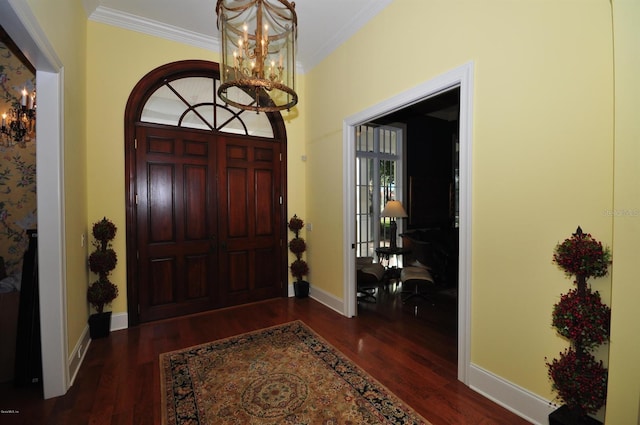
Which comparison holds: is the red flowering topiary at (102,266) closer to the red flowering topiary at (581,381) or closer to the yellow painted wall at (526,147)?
the yellow painted wall at (526,147)

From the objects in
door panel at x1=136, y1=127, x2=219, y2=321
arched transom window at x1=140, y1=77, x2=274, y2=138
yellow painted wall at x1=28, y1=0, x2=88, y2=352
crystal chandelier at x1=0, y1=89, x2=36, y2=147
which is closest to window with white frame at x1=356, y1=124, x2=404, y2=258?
Answer: arched transom window at x1=140, y1=77, x2=274, y2=138

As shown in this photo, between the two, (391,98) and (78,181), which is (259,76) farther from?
(78,181)

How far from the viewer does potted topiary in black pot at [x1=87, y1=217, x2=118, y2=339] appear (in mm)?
3008

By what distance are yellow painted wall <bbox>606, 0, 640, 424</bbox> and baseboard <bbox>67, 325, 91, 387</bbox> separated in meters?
3.60

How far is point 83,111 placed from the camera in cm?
300

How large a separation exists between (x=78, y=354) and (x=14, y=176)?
2056 millimetres

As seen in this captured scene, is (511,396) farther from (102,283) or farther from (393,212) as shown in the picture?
(102,283)

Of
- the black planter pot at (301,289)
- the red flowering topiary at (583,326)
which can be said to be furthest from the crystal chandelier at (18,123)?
the red flowering topiary at (583,326)

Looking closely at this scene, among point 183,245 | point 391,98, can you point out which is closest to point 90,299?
point 183,245

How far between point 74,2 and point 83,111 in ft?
3.26

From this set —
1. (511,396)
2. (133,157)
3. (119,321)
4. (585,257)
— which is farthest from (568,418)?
(133,157)

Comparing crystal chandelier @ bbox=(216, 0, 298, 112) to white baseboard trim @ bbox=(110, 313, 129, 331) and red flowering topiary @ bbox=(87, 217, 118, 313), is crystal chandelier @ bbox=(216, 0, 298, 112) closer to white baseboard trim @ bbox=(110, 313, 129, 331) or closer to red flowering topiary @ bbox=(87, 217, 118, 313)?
red flowering topiary @ bbox=(87, 217, 118, 313)

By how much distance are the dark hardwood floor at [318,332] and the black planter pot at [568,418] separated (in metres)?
0.35

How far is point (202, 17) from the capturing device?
131 inches
